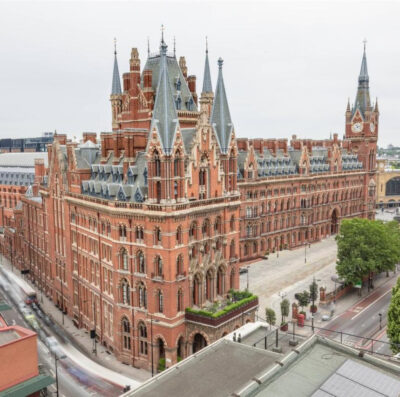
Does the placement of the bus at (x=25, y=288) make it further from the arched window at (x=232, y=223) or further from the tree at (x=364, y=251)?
the tree at (x=364, y=251)

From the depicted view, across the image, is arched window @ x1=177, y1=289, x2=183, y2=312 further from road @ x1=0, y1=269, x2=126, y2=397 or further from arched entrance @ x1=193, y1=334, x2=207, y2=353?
road @ x1=0, y1=269, x2=126, y2=397

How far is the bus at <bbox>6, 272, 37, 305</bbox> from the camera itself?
3543 inches

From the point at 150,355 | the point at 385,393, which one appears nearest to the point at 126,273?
the point at 150,355

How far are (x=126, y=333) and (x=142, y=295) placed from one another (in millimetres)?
7143

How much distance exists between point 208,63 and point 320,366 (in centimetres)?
5122

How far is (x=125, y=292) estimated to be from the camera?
64500mm

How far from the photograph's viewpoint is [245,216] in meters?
113

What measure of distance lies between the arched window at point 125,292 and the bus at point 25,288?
111 ft

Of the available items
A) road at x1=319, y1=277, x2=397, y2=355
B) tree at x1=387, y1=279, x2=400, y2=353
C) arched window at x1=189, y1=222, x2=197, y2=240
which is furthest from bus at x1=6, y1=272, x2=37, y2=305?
tree at x1=387, y1=279, x2=400, y2=353

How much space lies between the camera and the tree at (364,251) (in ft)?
283

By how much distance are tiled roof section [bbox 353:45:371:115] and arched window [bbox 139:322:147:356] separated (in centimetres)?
11378

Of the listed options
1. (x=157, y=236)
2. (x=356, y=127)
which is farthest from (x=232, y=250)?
(x=356, y=127)

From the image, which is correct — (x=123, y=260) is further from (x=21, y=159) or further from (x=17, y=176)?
(x=21, y=159)

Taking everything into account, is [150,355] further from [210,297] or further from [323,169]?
[323,169]
